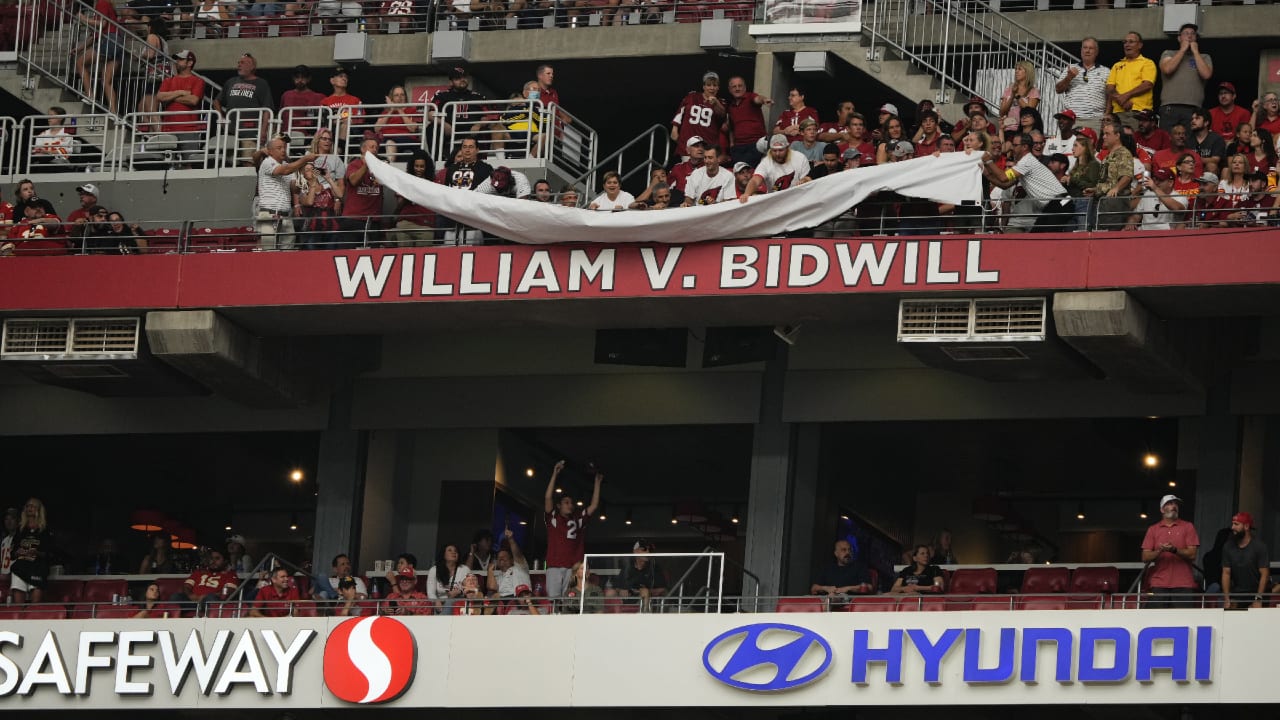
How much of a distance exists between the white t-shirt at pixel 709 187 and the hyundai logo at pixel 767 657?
382 centimetres

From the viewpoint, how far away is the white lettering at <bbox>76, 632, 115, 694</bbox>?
20.3 metres

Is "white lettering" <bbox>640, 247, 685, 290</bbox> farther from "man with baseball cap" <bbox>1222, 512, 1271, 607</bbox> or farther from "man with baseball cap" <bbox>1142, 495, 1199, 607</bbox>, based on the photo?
"man with baseball cap" <bbox>1222, 512, 1271, 607</bbox>

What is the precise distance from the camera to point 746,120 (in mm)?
22344

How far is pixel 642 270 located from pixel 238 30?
8992 millimetres

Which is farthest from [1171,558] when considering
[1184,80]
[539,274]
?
[539,274]

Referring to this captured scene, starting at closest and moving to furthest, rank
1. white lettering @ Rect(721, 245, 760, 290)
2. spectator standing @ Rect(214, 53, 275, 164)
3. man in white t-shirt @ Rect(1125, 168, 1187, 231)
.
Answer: man in white t-shirt @ Rect(1125, 168, 1187, 231) < white lettering @ Rect(721, 245, 760, 290) < spectator standing @ Rect(214, 53, 275, 164)

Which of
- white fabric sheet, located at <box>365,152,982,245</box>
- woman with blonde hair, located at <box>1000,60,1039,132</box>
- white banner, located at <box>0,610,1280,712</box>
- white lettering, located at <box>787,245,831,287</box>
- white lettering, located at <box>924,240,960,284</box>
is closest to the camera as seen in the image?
white banner, located at <box>0,610,1280,712</box>

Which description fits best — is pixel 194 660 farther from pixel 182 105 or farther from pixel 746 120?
pixel 746 120

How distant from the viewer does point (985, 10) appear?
2352cm

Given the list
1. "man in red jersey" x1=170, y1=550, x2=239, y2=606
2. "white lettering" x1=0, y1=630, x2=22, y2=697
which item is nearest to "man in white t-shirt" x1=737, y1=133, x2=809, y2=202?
"man in red jersey" x1=170, y1=550, x2=239, y2=606

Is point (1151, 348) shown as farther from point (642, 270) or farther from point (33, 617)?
point (33, 617)

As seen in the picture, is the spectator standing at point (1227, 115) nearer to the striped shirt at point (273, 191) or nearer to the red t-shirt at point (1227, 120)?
the red t-shirt at point (1227, 120)

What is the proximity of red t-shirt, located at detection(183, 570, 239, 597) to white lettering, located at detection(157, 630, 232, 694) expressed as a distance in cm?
107

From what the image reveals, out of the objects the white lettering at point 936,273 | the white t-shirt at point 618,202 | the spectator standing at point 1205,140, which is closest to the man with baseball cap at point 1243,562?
the white lettering at point 936,273
